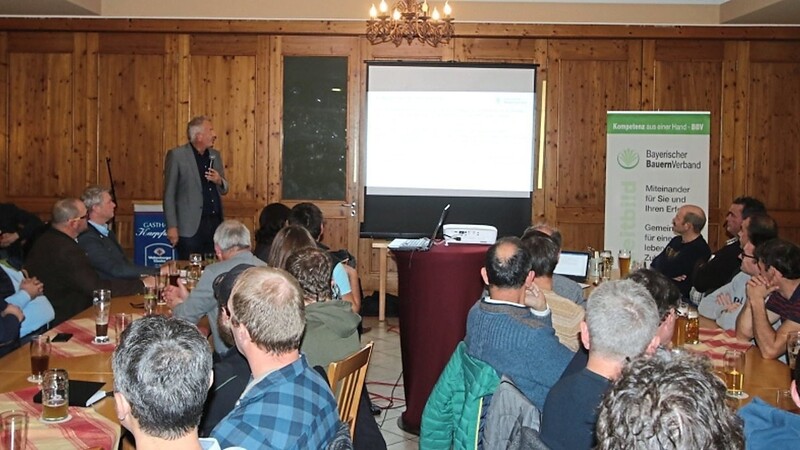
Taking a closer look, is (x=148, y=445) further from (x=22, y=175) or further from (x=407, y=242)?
(x=22, y=175)

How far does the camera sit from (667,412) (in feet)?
4.54

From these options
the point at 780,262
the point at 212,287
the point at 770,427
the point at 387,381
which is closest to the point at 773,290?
the point at 780,262

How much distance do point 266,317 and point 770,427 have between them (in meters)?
1.36

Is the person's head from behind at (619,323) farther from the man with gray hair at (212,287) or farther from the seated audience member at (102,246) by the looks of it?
the seated audience member at (102,246)

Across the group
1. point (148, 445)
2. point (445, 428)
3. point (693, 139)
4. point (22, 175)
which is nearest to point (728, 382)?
point (445, 428)

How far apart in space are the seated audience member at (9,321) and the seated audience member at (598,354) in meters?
2.38

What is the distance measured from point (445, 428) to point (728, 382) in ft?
3.45

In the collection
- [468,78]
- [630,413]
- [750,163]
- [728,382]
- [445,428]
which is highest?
[468,78]

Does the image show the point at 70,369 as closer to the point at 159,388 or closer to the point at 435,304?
the point at 159,388

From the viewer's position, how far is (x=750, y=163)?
31.8ft

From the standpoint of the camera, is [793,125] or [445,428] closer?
[445,428]

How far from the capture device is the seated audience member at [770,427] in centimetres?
220

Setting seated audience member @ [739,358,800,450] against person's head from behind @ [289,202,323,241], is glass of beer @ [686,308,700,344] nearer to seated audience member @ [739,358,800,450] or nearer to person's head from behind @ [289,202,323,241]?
seated audience member @ [739,358,800,450]

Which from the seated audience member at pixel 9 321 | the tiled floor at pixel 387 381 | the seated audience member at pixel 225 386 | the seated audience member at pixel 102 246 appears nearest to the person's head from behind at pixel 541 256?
the tiled floor at pixel 387 381
